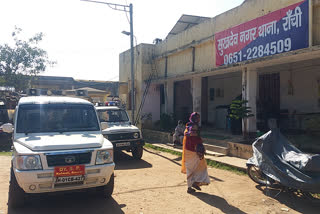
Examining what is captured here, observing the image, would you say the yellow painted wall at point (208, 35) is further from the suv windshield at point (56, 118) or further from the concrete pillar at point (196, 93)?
the suv windshield at point (56, 118)

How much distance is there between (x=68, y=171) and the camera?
4246 mm

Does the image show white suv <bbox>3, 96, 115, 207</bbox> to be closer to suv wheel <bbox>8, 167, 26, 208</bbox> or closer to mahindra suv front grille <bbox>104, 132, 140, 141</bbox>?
suv wheel <bbox>8, 167, 26, 208</bbox>

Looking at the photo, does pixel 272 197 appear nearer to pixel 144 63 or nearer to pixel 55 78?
pixel 144 63

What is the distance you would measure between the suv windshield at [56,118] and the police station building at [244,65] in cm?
551

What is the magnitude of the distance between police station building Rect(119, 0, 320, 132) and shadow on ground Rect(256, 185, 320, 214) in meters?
3.59

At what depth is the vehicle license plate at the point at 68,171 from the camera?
4182mm

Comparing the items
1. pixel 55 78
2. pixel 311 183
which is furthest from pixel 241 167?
pixel 55 78

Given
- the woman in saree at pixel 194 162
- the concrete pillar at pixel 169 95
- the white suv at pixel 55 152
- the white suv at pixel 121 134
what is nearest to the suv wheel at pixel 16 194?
the white suv at pixel 55 152

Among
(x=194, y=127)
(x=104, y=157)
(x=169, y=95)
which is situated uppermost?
(x=169, y=95)

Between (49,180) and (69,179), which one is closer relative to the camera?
(49,180)

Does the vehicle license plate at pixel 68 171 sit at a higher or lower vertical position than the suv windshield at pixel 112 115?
lower

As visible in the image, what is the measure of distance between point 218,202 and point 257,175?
1362 millimetres

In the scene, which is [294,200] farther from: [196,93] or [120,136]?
[196,93]

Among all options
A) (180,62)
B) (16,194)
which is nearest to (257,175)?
(16,194)
